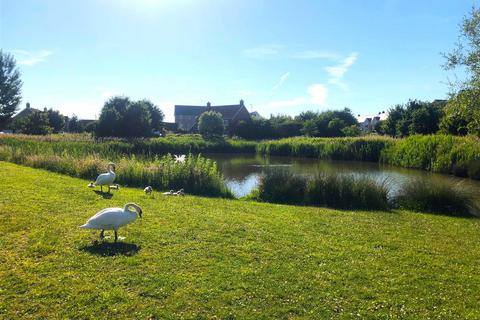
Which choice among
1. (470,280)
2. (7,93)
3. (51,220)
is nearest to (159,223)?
(51,220)

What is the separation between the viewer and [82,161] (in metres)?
18.2

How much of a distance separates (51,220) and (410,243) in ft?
25.0

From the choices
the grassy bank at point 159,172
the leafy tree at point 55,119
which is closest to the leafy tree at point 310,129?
the leafy tree at point 55,119

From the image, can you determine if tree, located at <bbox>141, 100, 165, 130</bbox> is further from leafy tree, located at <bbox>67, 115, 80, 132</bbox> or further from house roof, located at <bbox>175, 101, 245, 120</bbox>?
house roof, located at <bbox>175, 101, 245, 120</bbox>

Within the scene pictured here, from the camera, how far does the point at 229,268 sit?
5.83m

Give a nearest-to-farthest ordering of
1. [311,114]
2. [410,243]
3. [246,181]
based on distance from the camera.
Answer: [410,243] < [246,181] < [311,114]

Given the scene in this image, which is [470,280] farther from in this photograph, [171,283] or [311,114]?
[311,114]

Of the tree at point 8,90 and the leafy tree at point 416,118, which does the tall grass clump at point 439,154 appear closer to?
the leafy tree at point 416,118

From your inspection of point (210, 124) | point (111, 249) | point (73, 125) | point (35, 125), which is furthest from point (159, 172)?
point (73, 125)

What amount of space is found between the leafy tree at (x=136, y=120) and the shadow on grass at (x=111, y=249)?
37.7 m

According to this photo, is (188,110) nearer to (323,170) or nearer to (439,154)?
(439,154)

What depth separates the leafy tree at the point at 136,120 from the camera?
4269 cm

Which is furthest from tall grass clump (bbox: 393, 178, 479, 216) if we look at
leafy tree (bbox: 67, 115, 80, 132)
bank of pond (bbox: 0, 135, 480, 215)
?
leafy tree (bbox: 67, 115, 80, 132)

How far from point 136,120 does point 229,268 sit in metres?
39.5
